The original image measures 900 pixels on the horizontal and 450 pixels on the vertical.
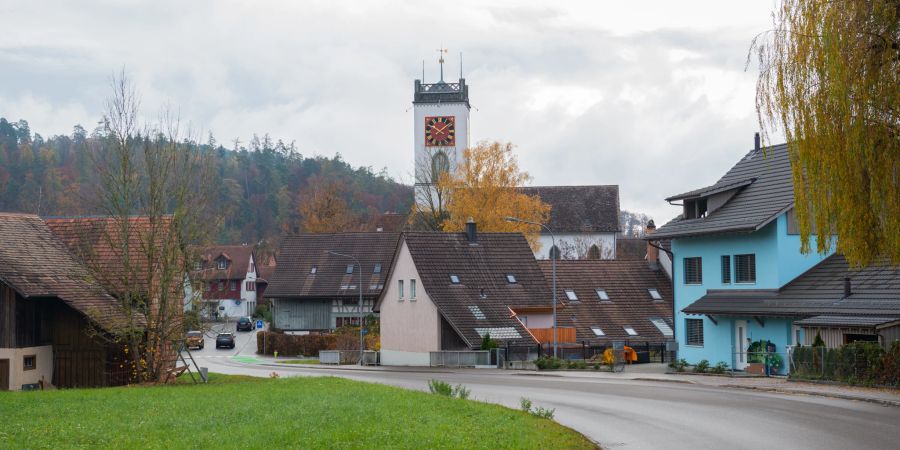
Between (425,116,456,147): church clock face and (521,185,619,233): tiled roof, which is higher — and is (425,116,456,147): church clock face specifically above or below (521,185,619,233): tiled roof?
above

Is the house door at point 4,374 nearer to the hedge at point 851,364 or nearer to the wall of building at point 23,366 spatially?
the wall of building at point 23,366

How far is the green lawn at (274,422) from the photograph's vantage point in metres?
15.1

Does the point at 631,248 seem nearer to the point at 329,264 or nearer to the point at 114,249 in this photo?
the point at 329,264

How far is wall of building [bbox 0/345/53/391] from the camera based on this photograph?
109 ft

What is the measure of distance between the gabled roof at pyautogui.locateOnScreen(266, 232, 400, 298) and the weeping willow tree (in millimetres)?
54874

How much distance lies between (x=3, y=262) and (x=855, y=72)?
27.4 metres

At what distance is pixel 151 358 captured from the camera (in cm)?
3347

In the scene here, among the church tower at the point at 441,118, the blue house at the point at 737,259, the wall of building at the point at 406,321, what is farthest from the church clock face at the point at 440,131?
the blue house at the point at 737,259

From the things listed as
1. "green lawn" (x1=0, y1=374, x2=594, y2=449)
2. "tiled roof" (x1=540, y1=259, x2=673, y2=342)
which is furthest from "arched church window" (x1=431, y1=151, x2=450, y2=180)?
"green lawn" (x1=0, y1=374, x2=594, y2=449)

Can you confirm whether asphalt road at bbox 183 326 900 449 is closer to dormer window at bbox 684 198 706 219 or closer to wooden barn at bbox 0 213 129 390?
wooden barn at bbox 0 213 129 390

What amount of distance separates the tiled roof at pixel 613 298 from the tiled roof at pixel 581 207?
36821 millimetres

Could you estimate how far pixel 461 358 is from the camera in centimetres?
4662

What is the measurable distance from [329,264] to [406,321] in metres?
27.2

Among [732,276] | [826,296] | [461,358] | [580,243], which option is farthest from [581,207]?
[826,296]
